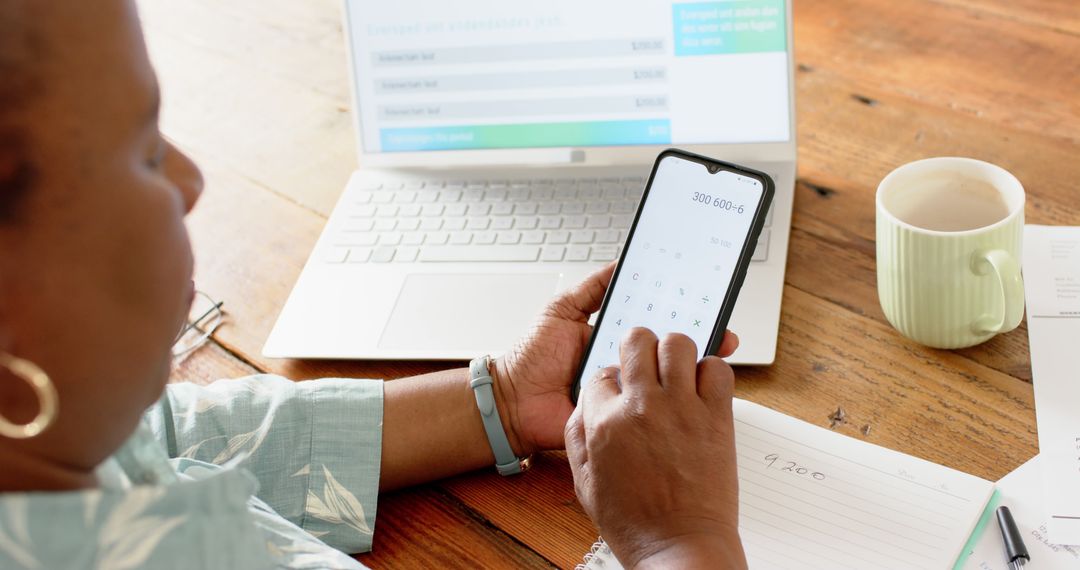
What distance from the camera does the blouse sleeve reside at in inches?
25.3

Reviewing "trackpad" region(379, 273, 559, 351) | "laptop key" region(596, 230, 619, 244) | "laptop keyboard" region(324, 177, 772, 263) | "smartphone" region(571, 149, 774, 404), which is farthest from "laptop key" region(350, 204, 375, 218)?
"smartphone" region(571, 149, 774, 404)

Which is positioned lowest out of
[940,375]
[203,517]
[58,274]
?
[940,375]

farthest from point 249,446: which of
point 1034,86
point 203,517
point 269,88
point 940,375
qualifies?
point 1034,86

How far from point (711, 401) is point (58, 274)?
337 millimetres

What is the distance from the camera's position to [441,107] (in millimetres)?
933

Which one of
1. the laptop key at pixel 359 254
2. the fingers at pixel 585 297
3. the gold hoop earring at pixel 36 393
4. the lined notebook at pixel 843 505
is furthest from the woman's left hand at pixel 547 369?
the gold hoop earring at pixel 36 393

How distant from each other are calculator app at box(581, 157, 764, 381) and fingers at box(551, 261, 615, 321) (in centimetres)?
2

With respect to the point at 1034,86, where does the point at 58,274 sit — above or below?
above

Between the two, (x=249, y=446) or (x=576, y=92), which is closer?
(x=249, y=446)

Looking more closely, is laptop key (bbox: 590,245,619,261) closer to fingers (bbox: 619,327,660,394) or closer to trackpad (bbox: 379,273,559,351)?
trackpad (bbox: 379,273,559,351)

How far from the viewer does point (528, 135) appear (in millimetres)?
922

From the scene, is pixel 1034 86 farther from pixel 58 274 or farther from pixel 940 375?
pixel 58 274

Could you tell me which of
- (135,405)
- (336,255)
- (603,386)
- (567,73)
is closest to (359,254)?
(336,255)

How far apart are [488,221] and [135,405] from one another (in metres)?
0.49
